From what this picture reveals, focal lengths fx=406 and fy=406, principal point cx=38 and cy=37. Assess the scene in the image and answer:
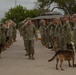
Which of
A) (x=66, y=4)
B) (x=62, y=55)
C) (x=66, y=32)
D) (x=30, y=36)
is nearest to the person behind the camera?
(x=62, y=55)

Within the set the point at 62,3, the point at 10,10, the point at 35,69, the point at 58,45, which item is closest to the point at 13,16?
the point at 10,10

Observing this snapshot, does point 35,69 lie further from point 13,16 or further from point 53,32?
point 13,16

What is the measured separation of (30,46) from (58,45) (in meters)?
2.04

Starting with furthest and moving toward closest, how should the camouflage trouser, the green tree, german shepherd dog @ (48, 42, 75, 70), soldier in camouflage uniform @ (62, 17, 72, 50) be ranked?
the green tree
the camouflage trouser
soldier in camouflage uniform @ (62, 17, 72, 50)
german shepherd dog @ (48, 42, 75, 70)

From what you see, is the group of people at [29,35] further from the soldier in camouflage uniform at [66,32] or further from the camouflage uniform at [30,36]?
the soldier in camouflage uniform at [66,32]

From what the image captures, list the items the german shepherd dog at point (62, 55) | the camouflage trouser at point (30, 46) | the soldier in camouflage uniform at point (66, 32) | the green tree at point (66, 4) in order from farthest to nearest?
the green tree at point (66, 4)
the camouflage trouser at point (30, 46)
the soldier in camouflage uniform at point (66, 32)
the german shepherd dog at point (62, 55)

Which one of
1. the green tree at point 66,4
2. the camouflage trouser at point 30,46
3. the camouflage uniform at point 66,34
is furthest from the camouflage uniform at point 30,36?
the green tree at point 66,4

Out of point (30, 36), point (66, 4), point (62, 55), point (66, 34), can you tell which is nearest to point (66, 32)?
point (66, 34)

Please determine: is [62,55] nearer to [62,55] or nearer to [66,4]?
[62,55]

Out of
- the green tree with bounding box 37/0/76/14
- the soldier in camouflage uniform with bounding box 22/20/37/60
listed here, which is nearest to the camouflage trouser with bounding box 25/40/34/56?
the soldier in camouflage uniform with bounding box 22/20/37/60

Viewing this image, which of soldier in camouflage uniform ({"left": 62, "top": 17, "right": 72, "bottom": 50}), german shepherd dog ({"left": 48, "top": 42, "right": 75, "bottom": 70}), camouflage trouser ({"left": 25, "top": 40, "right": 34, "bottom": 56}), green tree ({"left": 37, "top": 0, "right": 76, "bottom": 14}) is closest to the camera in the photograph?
german shepherd dog ({"left": 48, "top": 42, "right": 75, "bottom": 70})

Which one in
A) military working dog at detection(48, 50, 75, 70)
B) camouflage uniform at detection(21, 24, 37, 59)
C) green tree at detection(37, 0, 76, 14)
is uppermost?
green tree at detection(37, 0, 76, 14)

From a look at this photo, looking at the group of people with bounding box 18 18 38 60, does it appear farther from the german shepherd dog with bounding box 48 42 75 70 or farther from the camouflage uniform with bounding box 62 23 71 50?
the german shepherd dog with bounding box 48 42 75 70

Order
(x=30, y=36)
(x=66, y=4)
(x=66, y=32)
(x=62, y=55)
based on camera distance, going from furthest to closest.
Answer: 1. (x=66, y=4)
2. (x=30, y=36)
3. (x=66, y=32)
4. (x=62, y=55)
